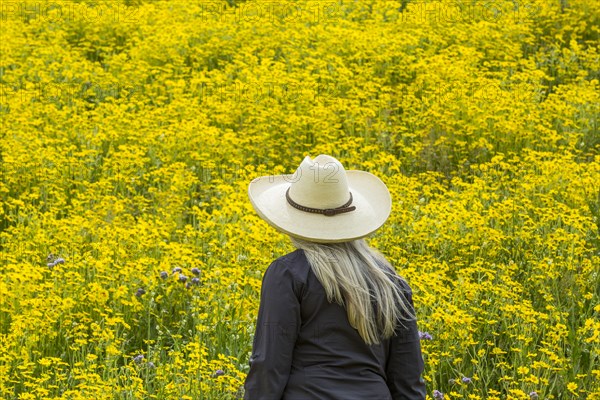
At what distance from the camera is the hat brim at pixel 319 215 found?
10.3 feet

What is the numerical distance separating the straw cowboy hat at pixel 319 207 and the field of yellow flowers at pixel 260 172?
129 centimetres

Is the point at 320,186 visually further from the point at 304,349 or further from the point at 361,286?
the point at 304,349

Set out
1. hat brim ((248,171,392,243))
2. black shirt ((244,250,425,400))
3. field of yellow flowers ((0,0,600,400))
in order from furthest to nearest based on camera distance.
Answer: field of yellow flowers ((0,0,600,400)), hat brim ((248,171,392,243)), black shirt ((244,250,425,400))

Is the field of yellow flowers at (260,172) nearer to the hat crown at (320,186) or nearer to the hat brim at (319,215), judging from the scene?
the hat brim at (319,215)

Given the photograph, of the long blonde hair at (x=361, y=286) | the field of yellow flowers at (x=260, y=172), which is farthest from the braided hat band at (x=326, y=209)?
the field of yellow flowers at (x=260, y=172)

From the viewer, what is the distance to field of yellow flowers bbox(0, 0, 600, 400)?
4.95m

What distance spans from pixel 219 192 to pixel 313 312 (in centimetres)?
383

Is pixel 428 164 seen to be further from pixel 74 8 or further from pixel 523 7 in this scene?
pixel 74 8

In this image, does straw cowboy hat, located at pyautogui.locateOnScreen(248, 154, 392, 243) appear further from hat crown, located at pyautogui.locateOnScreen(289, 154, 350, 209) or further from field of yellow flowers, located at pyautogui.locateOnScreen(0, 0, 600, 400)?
field of yellow flowers, located at pyautogui.locateOnScreen(0, 0, 600, 400)

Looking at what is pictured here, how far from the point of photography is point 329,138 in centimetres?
778

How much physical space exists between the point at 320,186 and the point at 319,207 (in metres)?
0.07

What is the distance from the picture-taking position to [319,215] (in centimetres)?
322

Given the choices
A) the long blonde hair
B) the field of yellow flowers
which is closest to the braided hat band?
the long blonde hair

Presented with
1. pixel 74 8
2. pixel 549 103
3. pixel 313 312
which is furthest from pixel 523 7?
pixel 313 312
